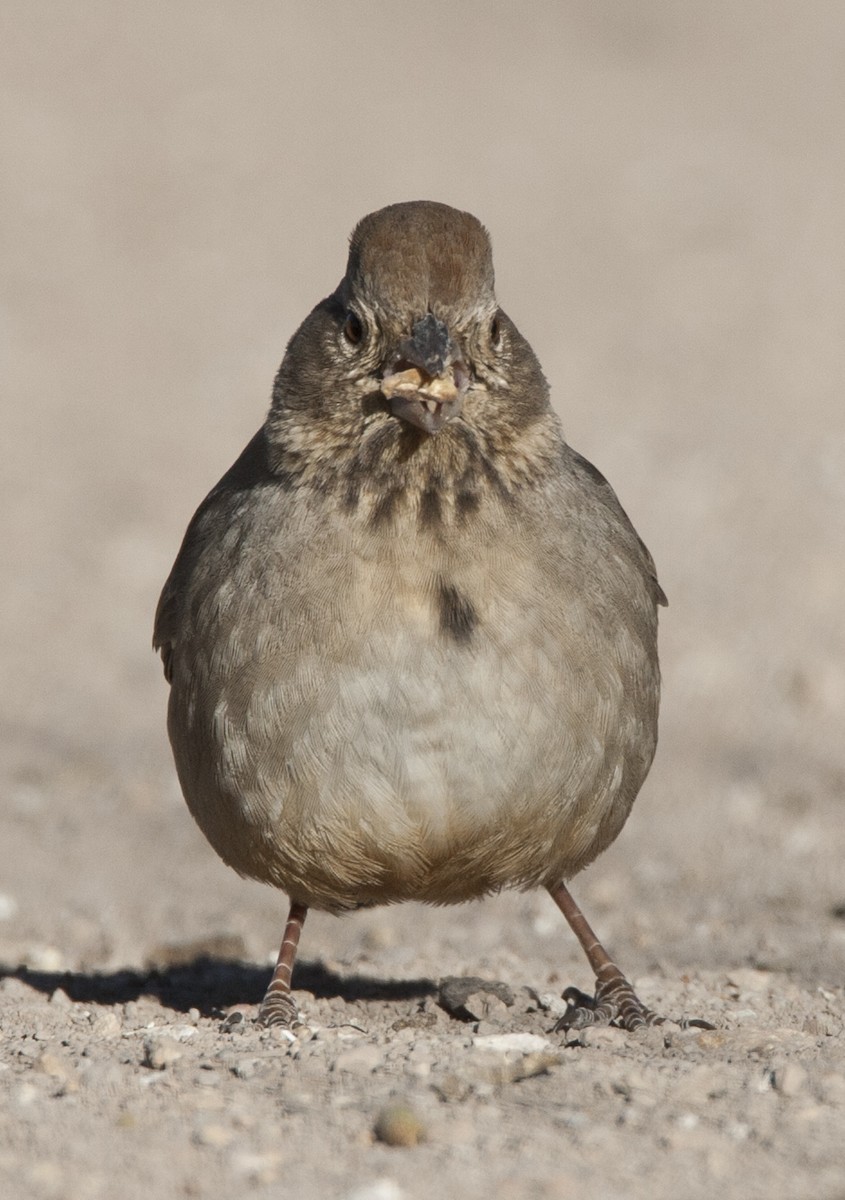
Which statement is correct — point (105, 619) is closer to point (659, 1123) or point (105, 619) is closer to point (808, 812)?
point (808, 812)

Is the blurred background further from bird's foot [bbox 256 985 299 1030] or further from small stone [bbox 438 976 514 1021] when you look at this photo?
A: bird's foot [bbox 256 985 299 1030]

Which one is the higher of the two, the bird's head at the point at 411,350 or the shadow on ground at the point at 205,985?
the bird's head at the point at 411,350

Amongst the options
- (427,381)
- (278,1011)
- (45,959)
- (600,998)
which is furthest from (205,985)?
(427,381)

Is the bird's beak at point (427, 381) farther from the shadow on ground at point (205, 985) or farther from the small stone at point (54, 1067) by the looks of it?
the shadow on ground at point (205, 985)

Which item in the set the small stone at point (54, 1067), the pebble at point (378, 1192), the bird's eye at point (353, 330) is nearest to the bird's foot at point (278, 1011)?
the small stone at point (54, 1067)

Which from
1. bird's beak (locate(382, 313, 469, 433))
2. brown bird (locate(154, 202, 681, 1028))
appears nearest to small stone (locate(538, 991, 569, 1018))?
brown bird (locate(154, 202, 681, 1028))

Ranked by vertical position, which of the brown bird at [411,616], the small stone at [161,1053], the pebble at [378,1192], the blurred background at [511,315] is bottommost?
the pebble at [378,1192]

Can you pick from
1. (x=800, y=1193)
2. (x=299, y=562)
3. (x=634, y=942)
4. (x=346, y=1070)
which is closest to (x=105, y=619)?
(x=634, y=942)

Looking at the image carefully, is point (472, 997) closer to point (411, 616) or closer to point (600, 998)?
point (600, 998)
